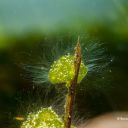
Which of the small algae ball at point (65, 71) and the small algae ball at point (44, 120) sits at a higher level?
the small algae ball at point (65, 71)

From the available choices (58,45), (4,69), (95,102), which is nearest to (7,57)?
(4,69)

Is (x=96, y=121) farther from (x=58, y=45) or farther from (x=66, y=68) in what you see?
(x=66, y=68)

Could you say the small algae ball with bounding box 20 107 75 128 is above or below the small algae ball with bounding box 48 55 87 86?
below

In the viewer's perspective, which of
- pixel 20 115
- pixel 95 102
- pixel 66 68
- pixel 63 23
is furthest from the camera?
pixel 95 102

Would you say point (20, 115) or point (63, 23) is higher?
point (63, 23)
